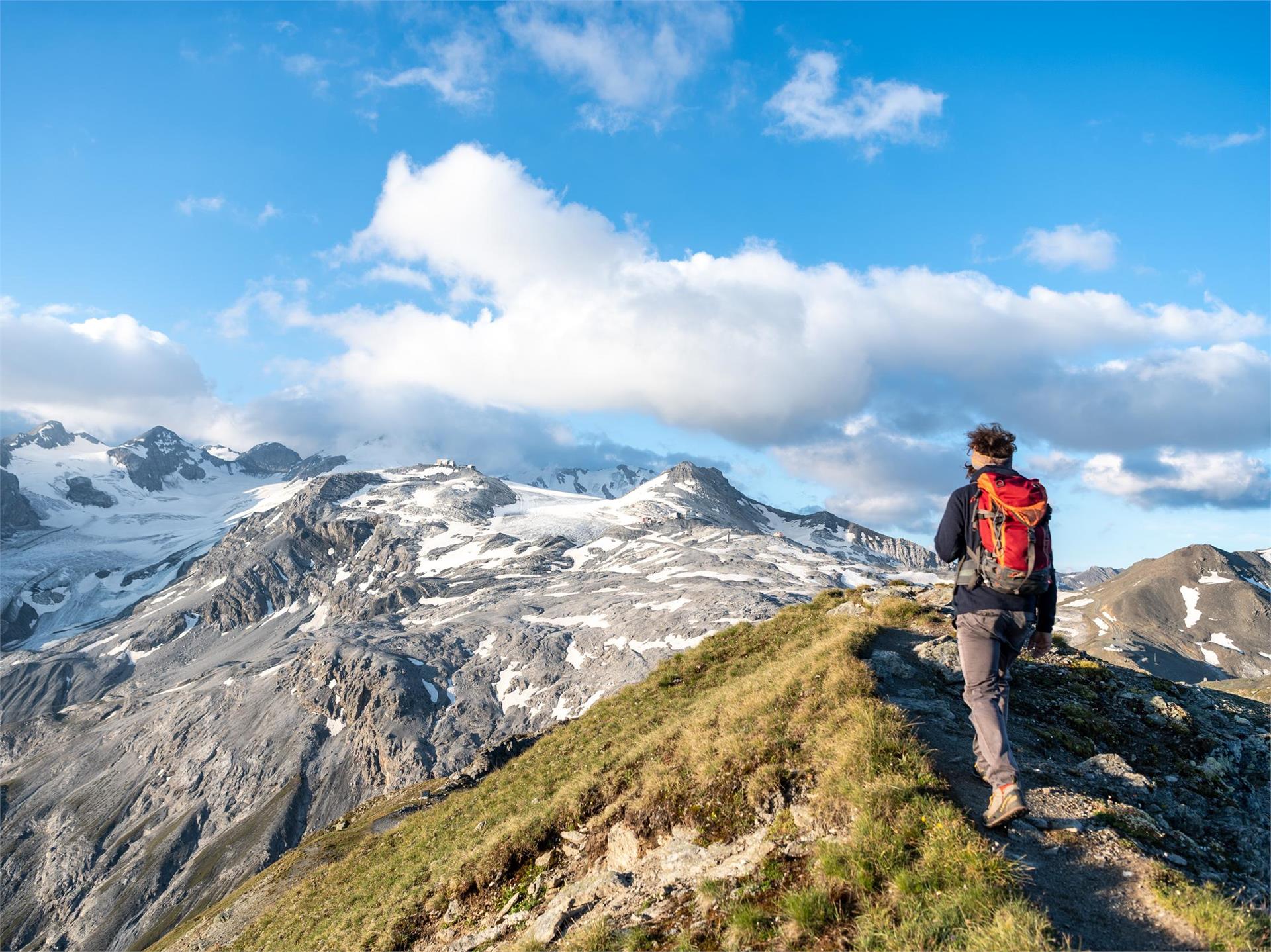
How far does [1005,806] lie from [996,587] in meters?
2.81

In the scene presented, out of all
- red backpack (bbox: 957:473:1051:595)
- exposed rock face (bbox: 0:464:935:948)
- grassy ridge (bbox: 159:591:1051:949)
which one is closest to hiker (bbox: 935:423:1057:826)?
red backpack (bbox: 957:473:1051:595)

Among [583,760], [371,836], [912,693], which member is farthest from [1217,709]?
[371,836]

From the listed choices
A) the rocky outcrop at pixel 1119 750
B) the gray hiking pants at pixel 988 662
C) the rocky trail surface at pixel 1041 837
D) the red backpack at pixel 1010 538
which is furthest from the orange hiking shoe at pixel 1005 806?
the red backpack at pixel 1010 538

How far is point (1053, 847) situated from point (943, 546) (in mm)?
4034

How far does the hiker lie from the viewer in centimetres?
920

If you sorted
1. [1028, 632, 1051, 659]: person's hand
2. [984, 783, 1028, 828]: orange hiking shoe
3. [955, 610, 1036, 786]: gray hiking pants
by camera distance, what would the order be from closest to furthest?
[984, 783, 1028, 828]: orange hiking shoe < [955, 610, 1036, 786]: gray hiking pants < [1028, 632, 1051, 659]: person's hand

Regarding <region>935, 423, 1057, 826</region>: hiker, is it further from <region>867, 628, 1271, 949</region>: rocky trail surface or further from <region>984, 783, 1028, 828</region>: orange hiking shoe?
<region>867, 628, 1271, 949</region>: rocky trail surface

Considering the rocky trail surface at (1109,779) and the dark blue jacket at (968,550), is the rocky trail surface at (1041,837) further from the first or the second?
the dark blue jacket at (968,550)

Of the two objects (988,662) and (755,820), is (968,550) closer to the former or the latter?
(988,662)

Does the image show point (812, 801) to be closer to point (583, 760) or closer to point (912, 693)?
point (912, 693)

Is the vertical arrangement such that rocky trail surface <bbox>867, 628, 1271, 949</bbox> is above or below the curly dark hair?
below

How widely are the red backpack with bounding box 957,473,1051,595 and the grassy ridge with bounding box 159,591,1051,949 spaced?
9.82ft

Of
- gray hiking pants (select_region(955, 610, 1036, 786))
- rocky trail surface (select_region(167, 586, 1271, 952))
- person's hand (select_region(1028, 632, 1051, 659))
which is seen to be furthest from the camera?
person's hand (select_region(1028, 632, 1051, 659))

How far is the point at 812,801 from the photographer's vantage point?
33.4 ft
